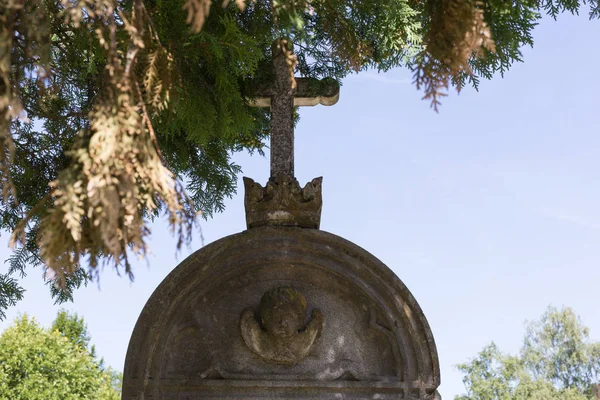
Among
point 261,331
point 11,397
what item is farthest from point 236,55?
point 11,397

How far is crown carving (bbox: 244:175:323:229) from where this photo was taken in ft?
16.0

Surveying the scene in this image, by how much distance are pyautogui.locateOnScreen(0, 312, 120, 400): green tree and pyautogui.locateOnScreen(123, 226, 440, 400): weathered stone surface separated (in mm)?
12474

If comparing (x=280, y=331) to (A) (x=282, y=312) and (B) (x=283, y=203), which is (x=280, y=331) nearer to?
(A) (x=282, y=312)

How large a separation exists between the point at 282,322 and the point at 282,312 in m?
0.06

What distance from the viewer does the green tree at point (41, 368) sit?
1661cm

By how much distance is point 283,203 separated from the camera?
4.88 meters

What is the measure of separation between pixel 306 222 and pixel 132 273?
6.29 ft

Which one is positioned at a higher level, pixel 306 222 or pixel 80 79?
pixel 80 79

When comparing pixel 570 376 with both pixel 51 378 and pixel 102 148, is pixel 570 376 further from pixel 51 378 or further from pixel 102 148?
pixel 102 148

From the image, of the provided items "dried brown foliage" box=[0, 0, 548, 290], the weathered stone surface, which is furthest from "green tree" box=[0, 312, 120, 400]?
"dried brown foliage" box=[0, 0, 548, 290]

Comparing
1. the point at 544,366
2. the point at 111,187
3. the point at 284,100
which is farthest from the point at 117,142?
the point at 544,366

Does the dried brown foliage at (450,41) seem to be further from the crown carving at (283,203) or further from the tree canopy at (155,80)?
the crown carving at (283,203)

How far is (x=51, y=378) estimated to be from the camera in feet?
57.4

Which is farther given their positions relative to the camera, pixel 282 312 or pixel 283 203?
pixel 283 203
